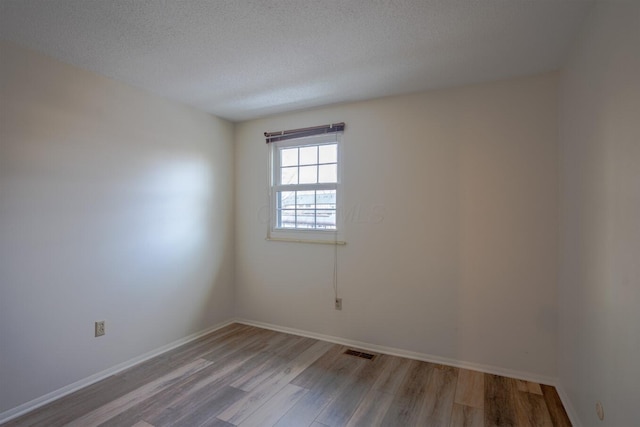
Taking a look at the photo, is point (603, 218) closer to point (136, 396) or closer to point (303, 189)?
point (303, 189)

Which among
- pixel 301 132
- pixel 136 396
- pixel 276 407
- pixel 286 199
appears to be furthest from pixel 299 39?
pixel 136 396

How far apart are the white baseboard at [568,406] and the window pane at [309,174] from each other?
262 centimetres

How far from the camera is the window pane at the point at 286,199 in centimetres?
348

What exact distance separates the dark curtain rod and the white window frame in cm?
5

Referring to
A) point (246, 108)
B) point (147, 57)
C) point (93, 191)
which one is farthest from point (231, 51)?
point (93, 191)

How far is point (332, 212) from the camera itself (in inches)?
126

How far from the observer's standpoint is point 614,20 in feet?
4.51

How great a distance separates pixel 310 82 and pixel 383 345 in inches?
96.9

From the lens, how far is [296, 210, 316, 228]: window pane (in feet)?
10.9

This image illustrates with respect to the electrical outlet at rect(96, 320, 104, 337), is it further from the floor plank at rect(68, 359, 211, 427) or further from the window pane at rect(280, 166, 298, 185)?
the window pane at rect(280, 166, 298, 185)

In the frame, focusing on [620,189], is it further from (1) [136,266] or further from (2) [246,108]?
(1) [136,266]

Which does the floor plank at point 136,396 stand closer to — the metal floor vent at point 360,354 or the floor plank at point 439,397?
the metal floor vent at point 360,354

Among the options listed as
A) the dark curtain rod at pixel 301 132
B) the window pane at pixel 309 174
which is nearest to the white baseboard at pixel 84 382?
the window pane at pixel 309 174

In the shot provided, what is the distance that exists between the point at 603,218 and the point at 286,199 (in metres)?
2.69
